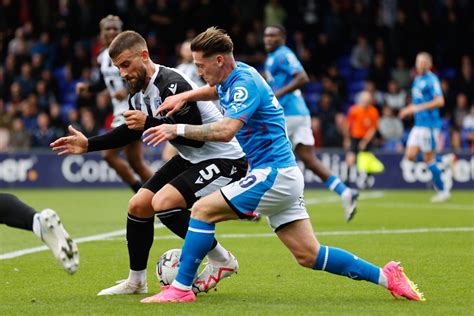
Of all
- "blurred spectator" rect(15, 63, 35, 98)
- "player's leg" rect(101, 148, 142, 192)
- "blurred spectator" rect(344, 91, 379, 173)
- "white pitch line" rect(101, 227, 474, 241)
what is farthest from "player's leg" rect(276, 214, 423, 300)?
"blurred spectator" rect(15, 63, 35, 98)

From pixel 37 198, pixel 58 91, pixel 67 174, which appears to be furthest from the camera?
pixel 58 91

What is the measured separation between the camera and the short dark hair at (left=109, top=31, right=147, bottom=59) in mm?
6863

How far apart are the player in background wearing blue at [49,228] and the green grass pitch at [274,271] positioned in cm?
40

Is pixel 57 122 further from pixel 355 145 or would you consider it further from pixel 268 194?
pixel 268 194

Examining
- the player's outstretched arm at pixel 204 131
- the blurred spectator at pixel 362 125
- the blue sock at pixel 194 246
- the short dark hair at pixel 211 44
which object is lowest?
the blurred spectator at pixel 362 125

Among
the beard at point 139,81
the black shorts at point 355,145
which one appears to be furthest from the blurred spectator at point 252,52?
the beard at point 139,81

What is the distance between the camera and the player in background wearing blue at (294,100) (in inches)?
500

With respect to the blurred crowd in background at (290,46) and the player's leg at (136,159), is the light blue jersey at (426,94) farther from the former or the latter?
the player's leg at (136,159)

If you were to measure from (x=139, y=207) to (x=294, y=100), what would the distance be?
634cm

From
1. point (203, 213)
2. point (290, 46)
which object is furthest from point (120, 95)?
point (290, 46)

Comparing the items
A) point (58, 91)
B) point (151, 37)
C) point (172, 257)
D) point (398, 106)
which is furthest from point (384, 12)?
point (172, 257)

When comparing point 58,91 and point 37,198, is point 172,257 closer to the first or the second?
point 37,198

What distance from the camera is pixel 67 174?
2167 centimetres

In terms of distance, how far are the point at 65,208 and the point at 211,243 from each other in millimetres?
9446
